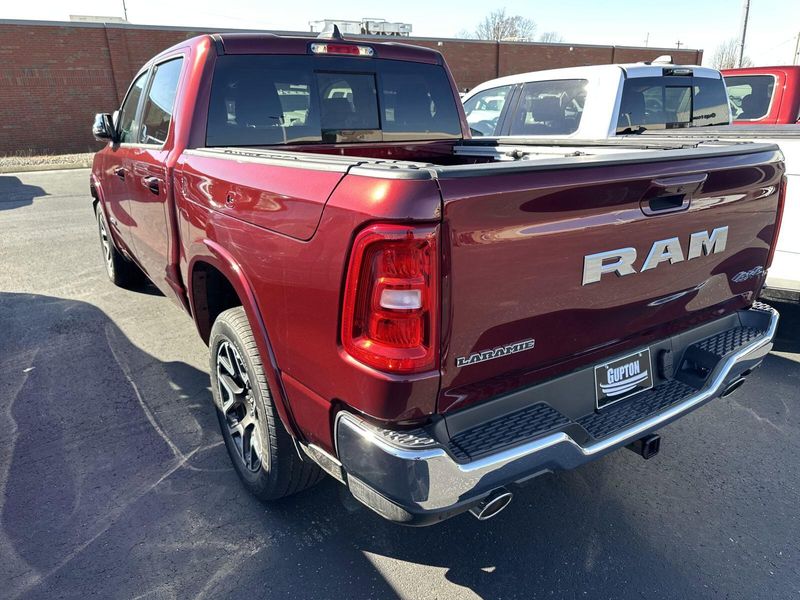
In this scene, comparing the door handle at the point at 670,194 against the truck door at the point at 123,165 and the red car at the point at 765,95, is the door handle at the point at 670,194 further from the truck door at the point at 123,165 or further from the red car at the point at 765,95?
the red car at the point at 765,95

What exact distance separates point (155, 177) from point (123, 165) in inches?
38.4

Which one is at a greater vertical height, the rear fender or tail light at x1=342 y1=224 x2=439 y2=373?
tail light at x1=342 y1=224 x2=439 y2=373

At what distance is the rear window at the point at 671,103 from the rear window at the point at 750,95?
2684 millimetres

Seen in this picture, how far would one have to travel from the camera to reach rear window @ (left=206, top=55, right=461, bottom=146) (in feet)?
10.4

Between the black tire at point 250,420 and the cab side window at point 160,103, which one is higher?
the cab side window at point 160,103

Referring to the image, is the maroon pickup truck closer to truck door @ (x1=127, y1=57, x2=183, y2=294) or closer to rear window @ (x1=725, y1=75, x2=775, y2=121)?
truck door @ (x1=127, y1=57, x2=183, y2=294)

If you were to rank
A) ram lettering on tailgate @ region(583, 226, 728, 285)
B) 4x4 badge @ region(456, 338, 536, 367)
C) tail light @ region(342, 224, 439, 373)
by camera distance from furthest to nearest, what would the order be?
ram lettering on tailgate @ region(583, 226, 728, 285)
4x4 badge @ region(456, 338, 536, 367)
tail light @ region(342, 224, 439, 373)

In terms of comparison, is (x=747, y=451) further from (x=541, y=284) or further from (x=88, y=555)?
(x=88, y=555)

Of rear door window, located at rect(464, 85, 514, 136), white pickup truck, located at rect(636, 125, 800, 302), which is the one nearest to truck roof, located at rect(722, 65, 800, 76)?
rear door window, located at rect(464, 85, 514, 136)

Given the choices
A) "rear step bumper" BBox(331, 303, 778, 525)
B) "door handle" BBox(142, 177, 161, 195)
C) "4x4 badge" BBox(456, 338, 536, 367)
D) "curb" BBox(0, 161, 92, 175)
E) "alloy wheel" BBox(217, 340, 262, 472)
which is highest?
"door handle" BBox(142, 177, 161, 195)

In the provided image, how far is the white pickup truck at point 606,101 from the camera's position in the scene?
17.5 feet

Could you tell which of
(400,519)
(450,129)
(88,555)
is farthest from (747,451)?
(88,555)

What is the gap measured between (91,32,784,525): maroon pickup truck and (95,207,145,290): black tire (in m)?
2.85

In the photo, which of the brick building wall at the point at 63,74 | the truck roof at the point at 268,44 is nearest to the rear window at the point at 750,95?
the truck roof at the point at 268,44
